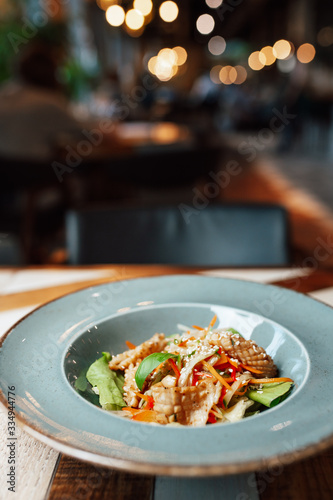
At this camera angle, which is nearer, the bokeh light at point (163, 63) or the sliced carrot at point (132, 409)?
the sliced carrot at point (132, 409)

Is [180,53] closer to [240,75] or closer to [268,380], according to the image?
[240,75]

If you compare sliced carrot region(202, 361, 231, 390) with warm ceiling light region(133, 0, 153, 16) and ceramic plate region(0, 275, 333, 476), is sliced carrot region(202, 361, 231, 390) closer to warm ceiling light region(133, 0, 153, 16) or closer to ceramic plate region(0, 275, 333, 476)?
ceramic plate region(0, 275, 333, 476)

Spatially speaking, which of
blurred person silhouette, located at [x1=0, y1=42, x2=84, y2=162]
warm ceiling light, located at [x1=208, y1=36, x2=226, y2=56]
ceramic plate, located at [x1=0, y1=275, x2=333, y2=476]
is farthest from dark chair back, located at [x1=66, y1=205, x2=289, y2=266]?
warm ceiling light, located at [x1=208, y1=36, x2=226, y2=56]

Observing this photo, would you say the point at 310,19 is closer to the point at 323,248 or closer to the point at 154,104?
the point at 154,104

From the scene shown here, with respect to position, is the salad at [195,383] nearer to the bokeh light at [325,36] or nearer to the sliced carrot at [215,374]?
the sliced carrot at [215,374]

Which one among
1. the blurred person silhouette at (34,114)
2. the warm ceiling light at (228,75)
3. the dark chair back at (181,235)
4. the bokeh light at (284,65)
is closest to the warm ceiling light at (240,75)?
the warm ceiling light at (228,75)

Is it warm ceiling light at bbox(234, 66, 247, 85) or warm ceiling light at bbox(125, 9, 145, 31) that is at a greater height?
warm ceiling light at bbox(125, 9, 145, 31)
